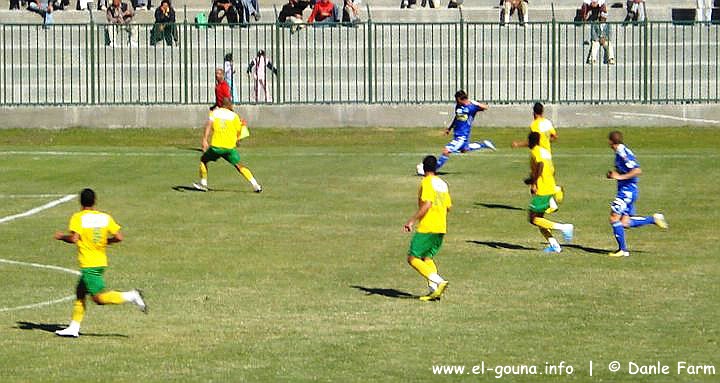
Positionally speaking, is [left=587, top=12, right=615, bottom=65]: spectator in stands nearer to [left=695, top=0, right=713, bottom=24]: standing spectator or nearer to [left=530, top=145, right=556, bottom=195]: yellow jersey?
[left=695, top=0, right=713, bottom=24]: standing spectator

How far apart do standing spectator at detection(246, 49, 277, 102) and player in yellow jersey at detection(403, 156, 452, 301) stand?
26333mm

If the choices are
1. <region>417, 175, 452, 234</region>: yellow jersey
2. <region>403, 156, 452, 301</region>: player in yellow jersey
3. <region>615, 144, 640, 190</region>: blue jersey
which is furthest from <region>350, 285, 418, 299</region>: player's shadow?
<region>615, 144, 640, 190</region>: blue jersey

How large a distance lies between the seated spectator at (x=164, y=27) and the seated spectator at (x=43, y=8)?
11.9ft

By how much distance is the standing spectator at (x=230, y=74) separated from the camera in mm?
44125

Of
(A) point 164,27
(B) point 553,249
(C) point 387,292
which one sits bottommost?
(C) point 387,292

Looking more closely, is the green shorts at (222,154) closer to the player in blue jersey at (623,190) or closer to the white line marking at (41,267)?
the white line marking at (41,267)

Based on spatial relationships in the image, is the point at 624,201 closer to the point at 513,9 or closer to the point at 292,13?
the point at 513,9

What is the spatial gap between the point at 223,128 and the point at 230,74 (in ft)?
48.0

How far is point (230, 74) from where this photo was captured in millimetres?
45344

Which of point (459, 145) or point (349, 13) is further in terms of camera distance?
point (349, 13)

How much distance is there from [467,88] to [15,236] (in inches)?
897

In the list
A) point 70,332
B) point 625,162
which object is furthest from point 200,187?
point 70,332

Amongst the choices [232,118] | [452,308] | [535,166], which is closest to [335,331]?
[452,308]

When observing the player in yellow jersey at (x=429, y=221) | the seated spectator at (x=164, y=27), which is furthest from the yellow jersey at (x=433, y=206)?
the seated spectator at (x=164, y=27)
